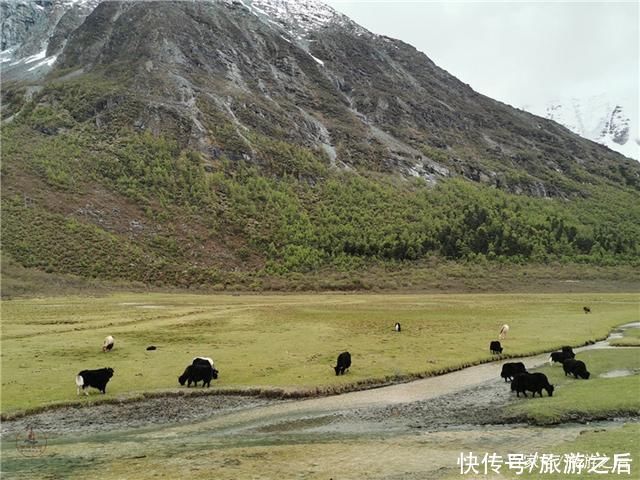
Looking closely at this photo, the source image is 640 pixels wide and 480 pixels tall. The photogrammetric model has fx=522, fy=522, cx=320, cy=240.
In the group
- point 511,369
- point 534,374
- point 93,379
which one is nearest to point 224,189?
point 93,379

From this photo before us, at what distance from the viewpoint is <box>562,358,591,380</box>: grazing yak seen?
28081 mm

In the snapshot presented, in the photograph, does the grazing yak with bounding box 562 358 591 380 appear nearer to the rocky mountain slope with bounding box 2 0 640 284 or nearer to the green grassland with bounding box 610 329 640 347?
the green grassland with bounding box 610 329 640 347

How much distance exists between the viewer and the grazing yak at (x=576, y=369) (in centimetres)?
2808

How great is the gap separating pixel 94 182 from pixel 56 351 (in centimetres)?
10364

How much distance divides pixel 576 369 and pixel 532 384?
5.17 metres

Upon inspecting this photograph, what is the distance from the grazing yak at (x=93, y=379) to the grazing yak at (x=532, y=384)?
20085mm

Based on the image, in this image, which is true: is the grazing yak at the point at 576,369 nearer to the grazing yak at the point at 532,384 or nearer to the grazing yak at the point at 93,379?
the grazing yak at the point at 532,384

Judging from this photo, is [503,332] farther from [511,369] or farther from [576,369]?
[511,369]

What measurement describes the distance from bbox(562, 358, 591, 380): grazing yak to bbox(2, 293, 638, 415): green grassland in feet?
20.0

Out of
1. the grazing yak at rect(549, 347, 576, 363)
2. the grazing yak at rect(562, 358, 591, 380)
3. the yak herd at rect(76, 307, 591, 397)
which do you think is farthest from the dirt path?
the grazing yak at rect(549, 347, 576, 363)

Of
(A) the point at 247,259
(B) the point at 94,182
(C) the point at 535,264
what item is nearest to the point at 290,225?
(A) the point at 247,259

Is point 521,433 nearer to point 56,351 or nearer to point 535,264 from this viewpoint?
point 56,351

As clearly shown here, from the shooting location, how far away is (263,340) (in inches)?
1553

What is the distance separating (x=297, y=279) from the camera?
111 metres
